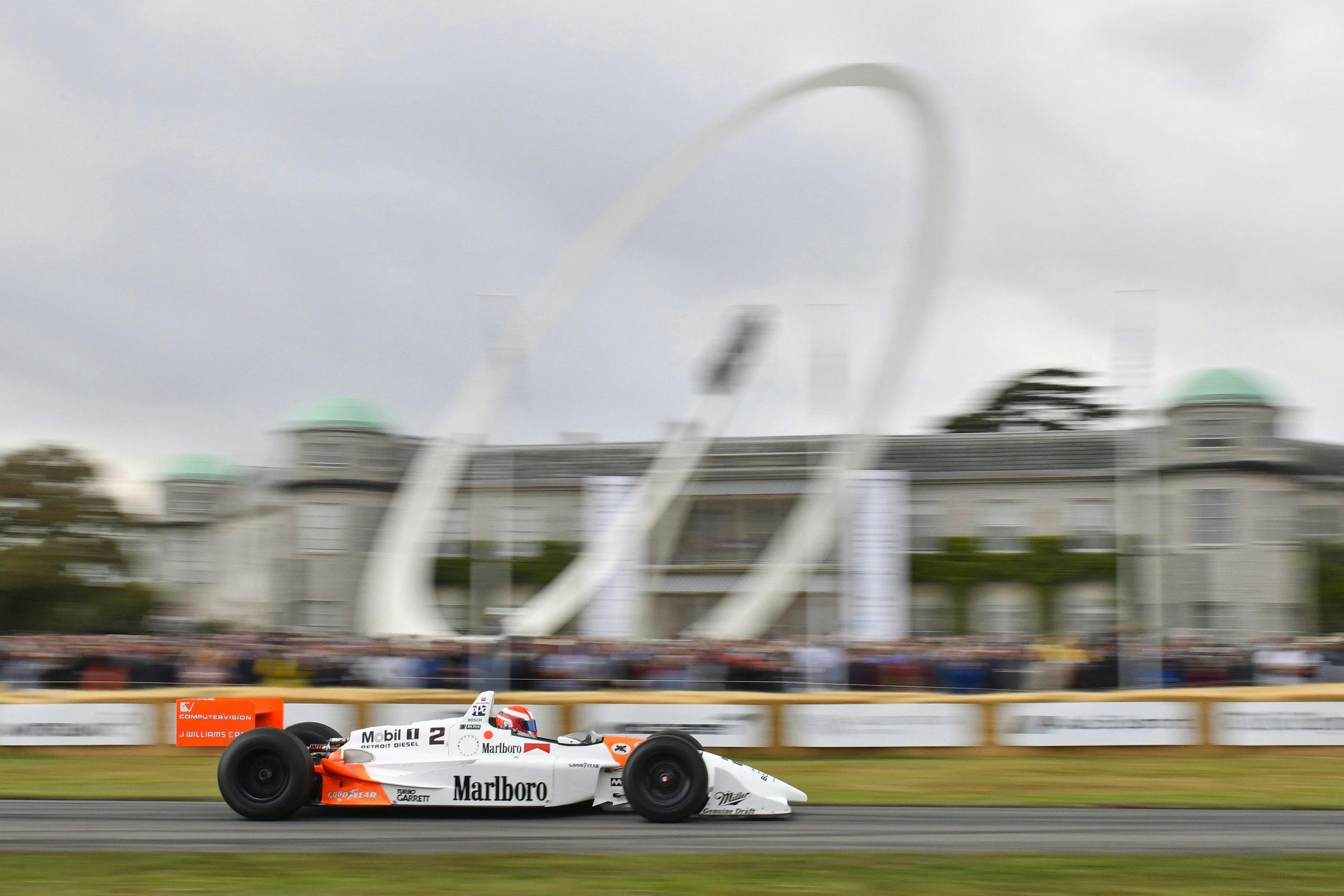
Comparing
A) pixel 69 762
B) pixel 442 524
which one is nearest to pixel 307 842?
pixel 69 762

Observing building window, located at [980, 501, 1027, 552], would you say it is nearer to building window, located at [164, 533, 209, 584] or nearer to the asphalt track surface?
building window, located at [164, 533, 209, 584]

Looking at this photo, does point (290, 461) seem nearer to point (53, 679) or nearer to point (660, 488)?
point (660, 488)

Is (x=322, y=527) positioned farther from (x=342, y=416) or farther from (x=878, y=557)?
(x=878, y=557)

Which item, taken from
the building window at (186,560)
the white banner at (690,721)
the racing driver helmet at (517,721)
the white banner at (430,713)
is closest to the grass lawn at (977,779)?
the white banner at (690,721)

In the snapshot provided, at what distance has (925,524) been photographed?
57.8 metres

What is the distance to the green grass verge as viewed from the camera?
981 cm

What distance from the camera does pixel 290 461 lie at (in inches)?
2429

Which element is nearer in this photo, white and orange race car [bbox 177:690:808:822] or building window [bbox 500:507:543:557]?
white and orange race car [bbox 177:690:808:822]

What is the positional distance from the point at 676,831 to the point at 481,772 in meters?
2.15

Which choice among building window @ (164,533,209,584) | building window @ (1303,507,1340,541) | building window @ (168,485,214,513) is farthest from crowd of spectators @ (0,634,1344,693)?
building window @ (168,485,214,513)

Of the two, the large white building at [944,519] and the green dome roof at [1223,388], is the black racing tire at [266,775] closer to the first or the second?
the large white building at [944,519]

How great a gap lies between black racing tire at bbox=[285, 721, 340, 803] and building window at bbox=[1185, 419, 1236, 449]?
47.1 meters

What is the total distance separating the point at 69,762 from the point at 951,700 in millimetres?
12778

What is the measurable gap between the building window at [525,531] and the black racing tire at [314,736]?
1724 inches
